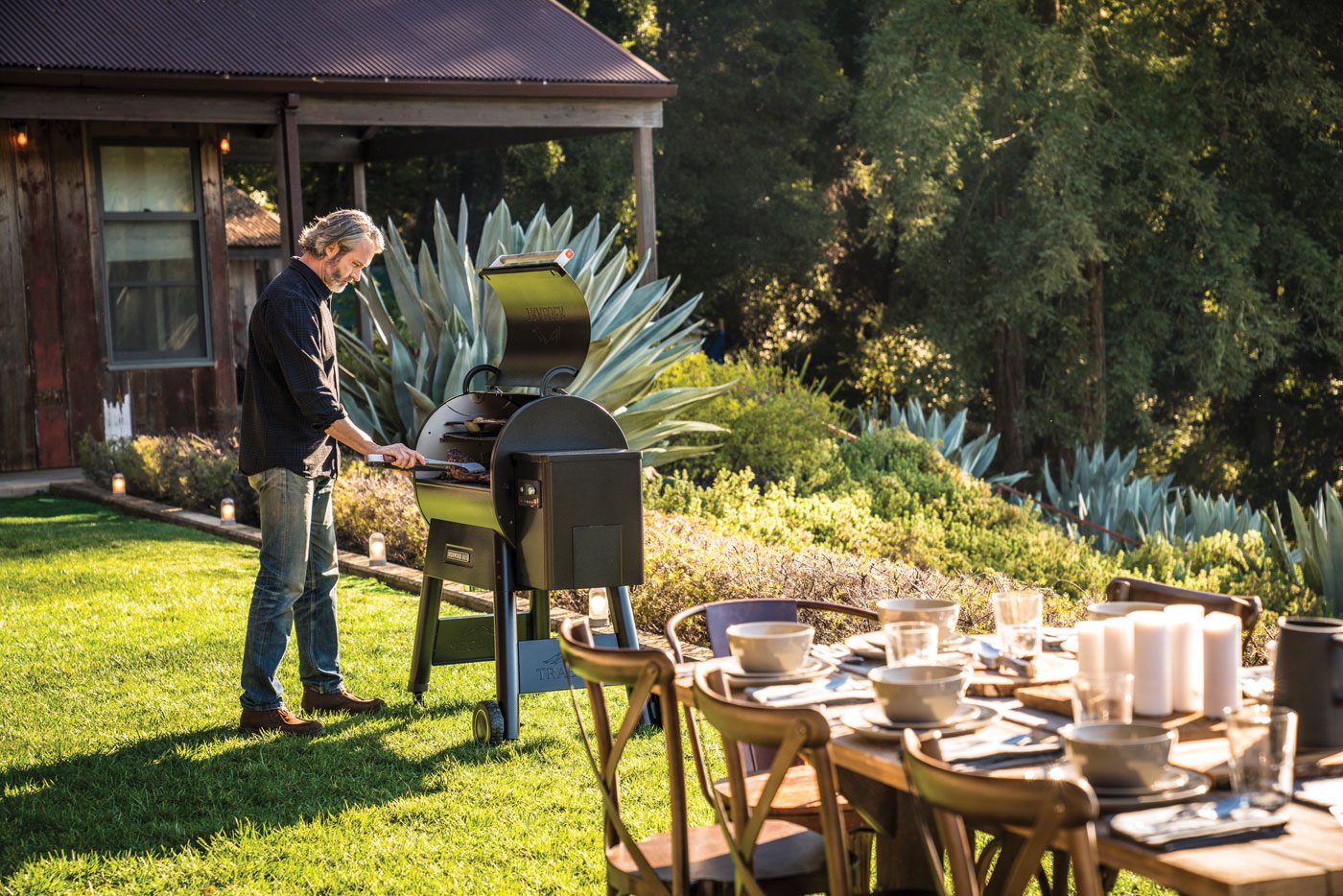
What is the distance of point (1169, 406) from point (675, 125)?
9.47 meters

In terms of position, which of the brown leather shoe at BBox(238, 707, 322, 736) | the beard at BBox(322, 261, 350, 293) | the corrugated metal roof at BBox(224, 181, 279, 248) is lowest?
the brown leather shoe at BBox(238, 707, 322, 736)

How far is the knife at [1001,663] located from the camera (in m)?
3.49

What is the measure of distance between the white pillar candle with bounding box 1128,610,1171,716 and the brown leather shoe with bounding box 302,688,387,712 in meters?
3.85

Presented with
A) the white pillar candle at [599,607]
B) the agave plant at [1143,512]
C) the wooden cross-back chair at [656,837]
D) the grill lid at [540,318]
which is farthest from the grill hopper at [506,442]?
the agave plant at [1143,512]

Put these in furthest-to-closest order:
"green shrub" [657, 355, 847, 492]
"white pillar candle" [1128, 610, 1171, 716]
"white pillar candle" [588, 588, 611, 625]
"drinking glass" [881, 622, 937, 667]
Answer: "green shrub" [657, 355, 847, 492] < "white pillar candle" [588, 588, 611, 625] < "drinking glass" [881, 622, 937, 667] < "white pillar candle" [1128, 610, 1171, 716]

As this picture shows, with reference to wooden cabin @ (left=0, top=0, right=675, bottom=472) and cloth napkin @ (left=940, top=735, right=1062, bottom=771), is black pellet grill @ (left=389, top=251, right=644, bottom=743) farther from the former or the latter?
wooden cabin @ (left=0, top=0, right=675, bottom=472)

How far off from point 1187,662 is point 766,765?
1.45m

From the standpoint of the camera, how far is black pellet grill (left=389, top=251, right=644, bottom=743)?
18.5 feet

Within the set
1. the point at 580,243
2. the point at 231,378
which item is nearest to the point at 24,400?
the point at 231,378

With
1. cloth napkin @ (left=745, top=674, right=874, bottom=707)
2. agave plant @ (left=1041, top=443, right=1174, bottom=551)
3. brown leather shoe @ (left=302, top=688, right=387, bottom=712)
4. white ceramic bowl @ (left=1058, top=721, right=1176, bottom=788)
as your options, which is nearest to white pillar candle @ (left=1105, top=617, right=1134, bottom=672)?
white ceramic bowl @ (left=1058, top=721, right=1176, bottom=788)

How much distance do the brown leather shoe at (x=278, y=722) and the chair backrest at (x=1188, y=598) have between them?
321cm

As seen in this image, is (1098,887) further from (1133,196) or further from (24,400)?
(1133,196)

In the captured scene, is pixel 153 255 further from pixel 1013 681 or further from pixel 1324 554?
pixel 1013 681

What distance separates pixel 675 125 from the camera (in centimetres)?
Answer: 2606
